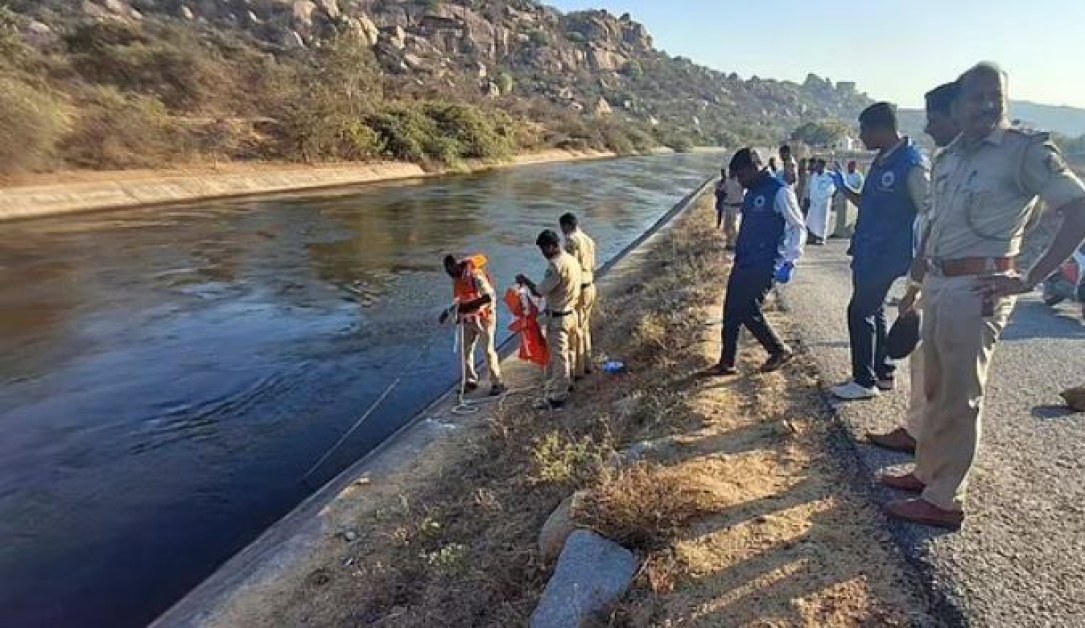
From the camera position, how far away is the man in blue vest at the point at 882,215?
463cm

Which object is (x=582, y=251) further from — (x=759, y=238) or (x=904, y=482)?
(x=904, y=482)

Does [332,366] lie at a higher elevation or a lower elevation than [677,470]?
lower

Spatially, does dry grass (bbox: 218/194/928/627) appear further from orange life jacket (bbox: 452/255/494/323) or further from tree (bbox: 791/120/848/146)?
tree (bbox: 791/120/848/146)

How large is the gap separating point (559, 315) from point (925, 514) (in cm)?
462

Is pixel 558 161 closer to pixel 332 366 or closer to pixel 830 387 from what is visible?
pixel 332 366

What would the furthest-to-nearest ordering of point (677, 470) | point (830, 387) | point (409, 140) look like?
point (409, 140)
point (830, 387)
point (677, 470)

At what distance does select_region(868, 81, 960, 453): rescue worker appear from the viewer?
148 inches

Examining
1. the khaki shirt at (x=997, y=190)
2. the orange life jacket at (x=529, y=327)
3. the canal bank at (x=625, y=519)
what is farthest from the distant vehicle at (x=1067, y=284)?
the khaki shirt at (x=997, y=190)

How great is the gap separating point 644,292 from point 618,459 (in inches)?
301

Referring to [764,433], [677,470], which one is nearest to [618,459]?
[677,470]

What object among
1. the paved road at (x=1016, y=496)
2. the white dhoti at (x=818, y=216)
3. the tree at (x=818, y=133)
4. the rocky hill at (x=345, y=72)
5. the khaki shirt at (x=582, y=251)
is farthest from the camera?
the tree at (x=818, y=133)

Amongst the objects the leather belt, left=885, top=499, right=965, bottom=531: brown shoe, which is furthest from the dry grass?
the leather belt

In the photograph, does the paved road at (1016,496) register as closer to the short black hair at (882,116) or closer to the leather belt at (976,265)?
the leather belt at (976,265)

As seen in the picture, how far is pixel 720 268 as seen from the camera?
11680mm
